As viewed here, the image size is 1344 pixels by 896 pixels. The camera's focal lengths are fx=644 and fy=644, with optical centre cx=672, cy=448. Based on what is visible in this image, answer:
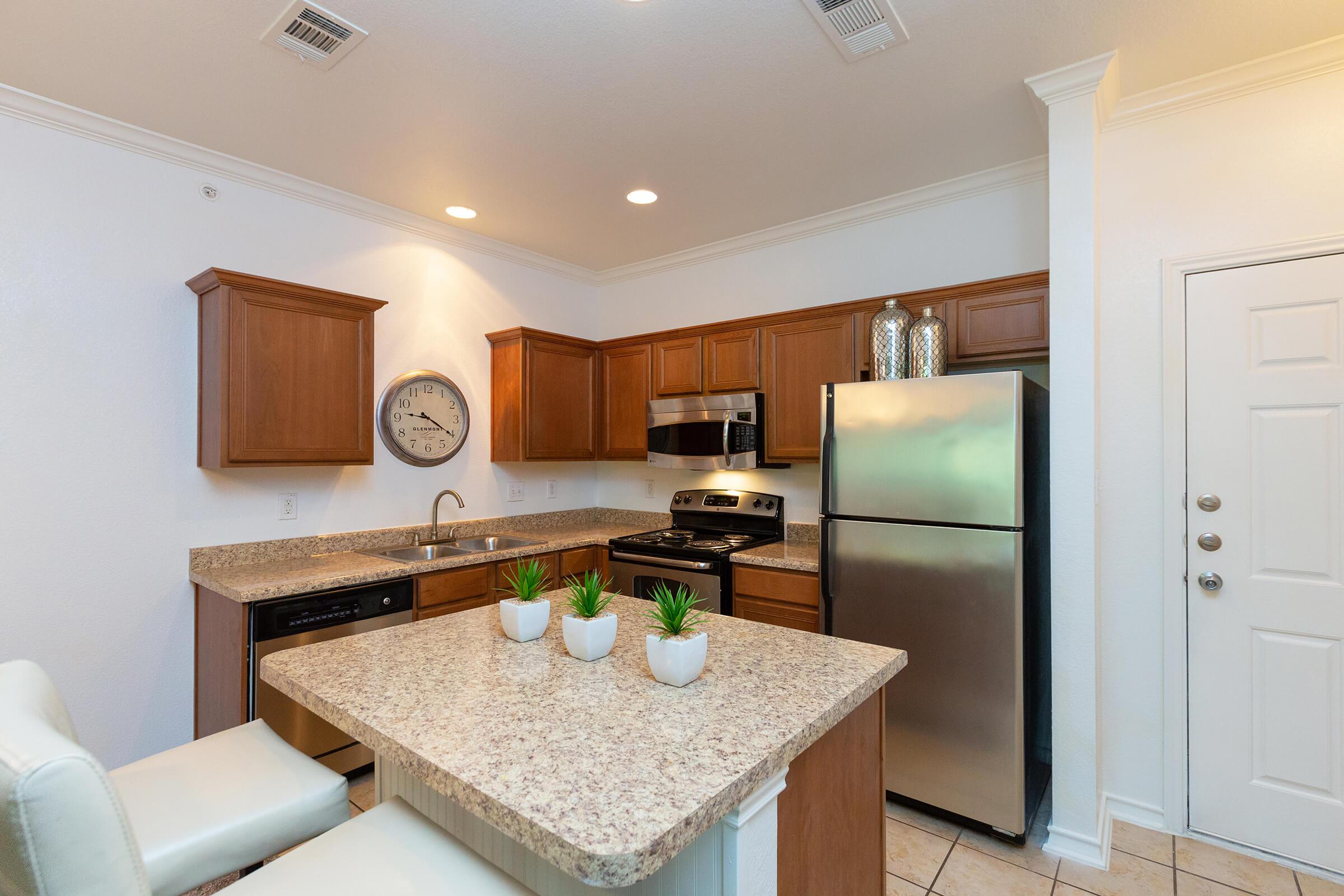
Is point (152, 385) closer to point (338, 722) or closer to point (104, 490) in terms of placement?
point (104, 490)

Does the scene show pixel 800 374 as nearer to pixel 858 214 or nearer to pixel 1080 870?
pixel 858 214

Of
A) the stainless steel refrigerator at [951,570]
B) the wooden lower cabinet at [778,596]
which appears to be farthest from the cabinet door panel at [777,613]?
the stainless steel refrigerator at [951,570]

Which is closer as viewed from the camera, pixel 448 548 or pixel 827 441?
pixel 827 441

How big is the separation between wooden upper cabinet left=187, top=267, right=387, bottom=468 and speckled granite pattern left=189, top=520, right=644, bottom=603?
0.45 m

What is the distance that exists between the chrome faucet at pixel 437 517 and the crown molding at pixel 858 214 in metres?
1.95

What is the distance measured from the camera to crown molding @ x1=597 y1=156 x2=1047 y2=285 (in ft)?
9.57

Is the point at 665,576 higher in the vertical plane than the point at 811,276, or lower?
lower

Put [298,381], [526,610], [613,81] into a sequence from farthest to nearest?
[298,381]
[613,81]
[526,610]

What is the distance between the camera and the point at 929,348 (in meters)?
2.67

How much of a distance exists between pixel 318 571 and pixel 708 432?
1.99 metres

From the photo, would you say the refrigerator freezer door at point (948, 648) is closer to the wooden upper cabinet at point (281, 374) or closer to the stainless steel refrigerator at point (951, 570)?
the stainless steel refrigerator at point (951, 570)

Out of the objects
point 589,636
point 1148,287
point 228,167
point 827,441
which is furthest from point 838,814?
point 228,167

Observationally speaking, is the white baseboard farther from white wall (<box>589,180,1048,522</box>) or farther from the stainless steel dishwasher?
the stainless steel dishwasher

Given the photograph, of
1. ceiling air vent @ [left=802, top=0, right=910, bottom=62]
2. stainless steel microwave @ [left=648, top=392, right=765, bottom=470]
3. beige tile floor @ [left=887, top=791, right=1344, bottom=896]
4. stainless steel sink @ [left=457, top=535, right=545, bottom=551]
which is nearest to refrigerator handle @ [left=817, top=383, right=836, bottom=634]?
stainless steel microwave @ [left=648, top=392, right=765, bottom=470]
